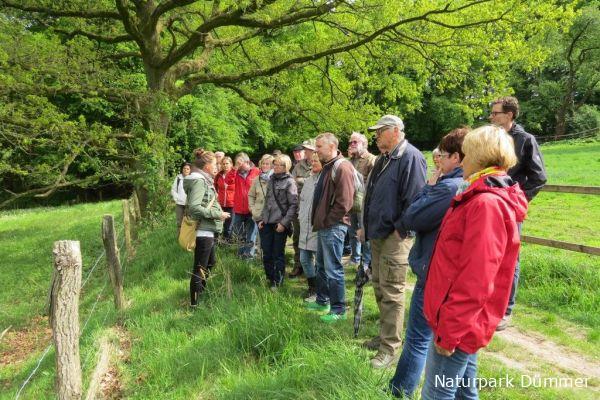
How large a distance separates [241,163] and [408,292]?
3711mm

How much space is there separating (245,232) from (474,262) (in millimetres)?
6137

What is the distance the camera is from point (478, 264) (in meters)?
2.08

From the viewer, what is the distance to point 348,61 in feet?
37.0

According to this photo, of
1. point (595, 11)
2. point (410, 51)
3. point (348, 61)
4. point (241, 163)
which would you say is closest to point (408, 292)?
point (241, 163)

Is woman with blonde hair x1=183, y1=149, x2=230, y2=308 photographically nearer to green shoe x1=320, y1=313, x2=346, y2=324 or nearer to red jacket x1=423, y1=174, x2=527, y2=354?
green shoe x1=320, y1=313, x2=346, y2=324

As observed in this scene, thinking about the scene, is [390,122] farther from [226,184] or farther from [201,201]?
[226,184]

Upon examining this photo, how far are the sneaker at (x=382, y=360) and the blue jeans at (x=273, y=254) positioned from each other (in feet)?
8.26

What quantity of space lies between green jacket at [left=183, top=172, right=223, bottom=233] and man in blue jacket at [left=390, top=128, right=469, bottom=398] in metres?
2.85

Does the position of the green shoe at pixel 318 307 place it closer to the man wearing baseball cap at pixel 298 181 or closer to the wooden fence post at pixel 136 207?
the man wearing baseball cap at pixel 298 181

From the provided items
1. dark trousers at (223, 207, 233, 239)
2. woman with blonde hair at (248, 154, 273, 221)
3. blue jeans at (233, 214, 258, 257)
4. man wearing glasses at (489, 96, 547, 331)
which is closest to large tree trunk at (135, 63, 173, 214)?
dark trousers at (223, 207, 233, 239)

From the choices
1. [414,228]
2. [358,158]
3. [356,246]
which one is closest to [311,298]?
[356,246]

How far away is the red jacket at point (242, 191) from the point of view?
764 centimetres

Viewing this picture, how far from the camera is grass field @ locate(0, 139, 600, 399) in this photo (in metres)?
3.29

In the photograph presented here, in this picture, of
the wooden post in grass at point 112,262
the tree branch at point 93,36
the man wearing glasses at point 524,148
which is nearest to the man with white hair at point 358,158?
the man wearing glasses at point 524,148
